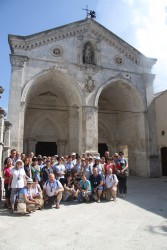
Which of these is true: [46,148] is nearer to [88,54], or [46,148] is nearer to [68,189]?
[88,54]

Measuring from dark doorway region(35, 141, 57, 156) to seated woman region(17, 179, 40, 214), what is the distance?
1159 cm

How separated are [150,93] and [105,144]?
217 inches

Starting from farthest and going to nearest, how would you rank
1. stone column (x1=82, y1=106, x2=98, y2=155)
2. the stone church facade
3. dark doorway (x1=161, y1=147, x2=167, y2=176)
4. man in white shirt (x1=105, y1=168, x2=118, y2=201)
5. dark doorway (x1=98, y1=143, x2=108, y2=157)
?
dark doorway (x1=98, y1=143, x2=108, y2=157) → dark doorway (x1=161, y1=147, x2=167, y2=176) → stone column (x1=82, y1=106, x2=98, y2=155) → the stone church facade → man in white shirt (x1=105, y1=168, x2=118, y2=201)

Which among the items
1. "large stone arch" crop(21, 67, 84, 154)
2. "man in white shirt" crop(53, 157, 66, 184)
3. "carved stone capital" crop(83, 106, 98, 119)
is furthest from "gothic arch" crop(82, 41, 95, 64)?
"man in white shirt" crop(53, 157, 66, 184)

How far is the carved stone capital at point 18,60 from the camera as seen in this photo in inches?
569

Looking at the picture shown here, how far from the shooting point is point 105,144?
785 inches

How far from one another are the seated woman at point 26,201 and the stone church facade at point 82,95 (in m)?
7.15

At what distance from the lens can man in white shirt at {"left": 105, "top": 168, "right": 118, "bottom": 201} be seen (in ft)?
27.2

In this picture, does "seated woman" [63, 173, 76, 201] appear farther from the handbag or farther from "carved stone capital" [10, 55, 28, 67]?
"carved stone capital" [10, 55, 28, 67]

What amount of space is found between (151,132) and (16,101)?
9541 millimetres

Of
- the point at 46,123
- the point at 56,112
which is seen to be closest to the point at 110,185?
the point at 46,123

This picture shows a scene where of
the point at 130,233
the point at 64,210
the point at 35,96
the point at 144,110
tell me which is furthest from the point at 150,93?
the point at 130,233

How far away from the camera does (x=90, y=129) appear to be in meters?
15.3

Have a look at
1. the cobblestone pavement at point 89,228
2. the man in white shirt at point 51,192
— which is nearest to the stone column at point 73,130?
the cobblestone pavement at point 89,228
